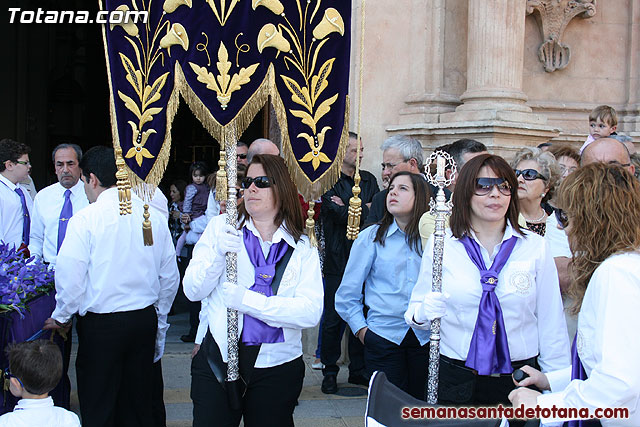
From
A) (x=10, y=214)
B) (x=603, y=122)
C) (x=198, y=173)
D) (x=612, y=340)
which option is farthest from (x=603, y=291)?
(x=198, y=173)

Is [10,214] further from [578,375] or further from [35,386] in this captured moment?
[578,375]

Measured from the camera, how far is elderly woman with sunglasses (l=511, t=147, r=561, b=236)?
4535mm

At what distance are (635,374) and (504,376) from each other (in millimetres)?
1124

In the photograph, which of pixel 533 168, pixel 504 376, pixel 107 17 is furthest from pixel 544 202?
pixel 107 17

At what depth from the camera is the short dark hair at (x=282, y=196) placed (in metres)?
3.72

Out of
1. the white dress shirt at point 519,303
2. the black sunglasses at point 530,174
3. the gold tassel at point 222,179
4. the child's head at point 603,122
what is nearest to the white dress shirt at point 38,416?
the gold tassel at point 222,179

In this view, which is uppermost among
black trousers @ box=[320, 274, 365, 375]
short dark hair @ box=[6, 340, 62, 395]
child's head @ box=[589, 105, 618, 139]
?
child's head @ box=[589, 105, 618, 139]

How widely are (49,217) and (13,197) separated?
2.44 ft

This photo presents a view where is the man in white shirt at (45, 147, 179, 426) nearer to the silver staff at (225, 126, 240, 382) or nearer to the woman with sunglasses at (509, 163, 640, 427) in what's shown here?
the silver staff at (225, 126, 240, 382)

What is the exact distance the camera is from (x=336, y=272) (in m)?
6.13

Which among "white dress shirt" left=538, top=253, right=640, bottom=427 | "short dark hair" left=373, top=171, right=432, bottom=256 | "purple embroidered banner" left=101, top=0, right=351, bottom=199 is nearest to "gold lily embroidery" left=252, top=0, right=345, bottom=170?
"purple embroidered banner" left=101, top=0, right=351, bottom=199

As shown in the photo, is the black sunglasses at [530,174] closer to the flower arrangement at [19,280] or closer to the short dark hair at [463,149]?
the short dark hair at [463,149]

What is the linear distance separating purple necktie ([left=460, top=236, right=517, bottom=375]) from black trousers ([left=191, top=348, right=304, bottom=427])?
34.9 inches

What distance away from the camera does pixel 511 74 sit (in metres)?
7.28
